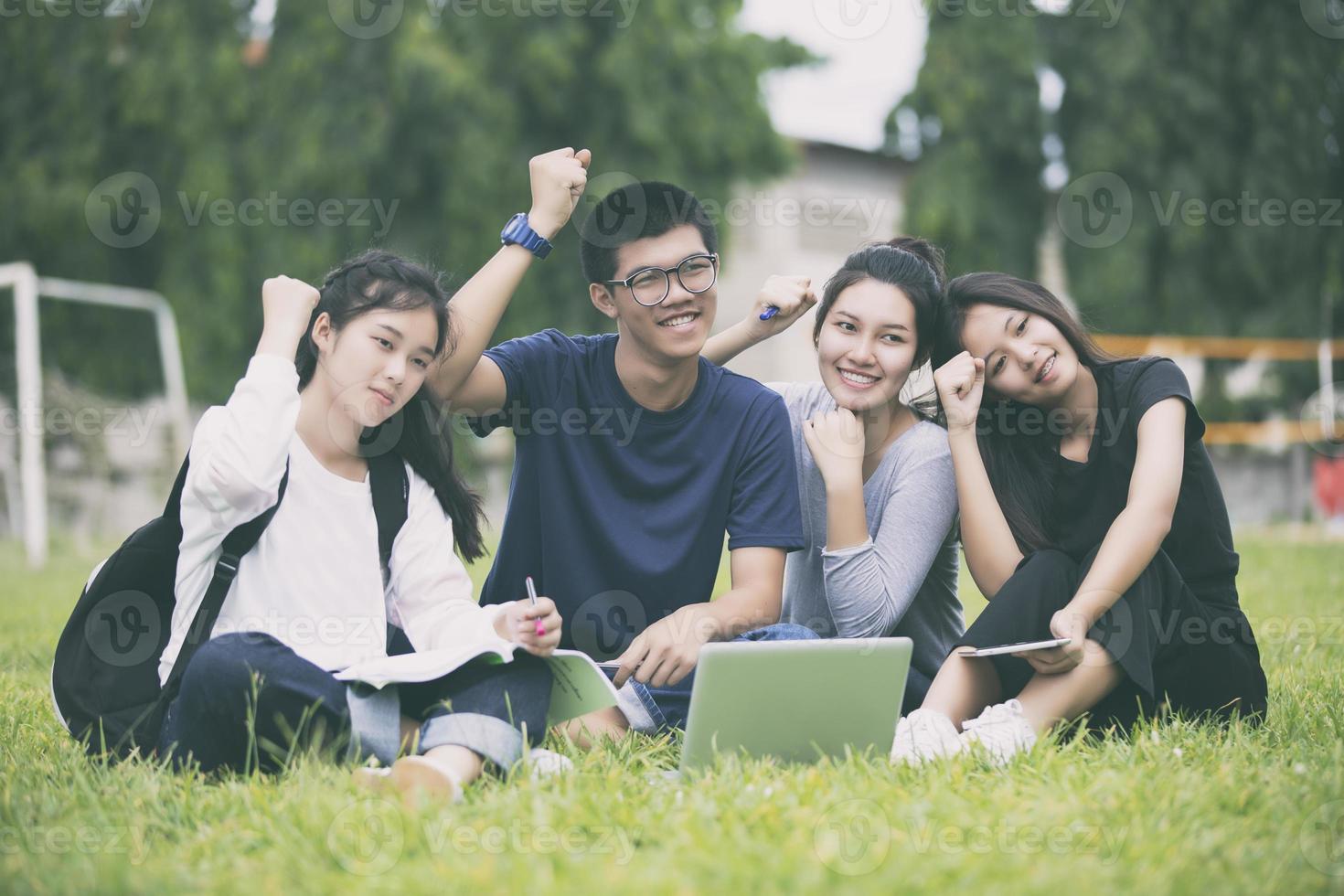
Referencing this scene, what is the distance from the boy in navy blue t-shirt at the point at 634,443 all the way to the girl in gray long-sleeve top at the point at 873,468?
0.15 m

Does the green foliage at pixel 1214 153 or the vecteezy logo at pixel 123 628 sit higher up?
the green foliage at pixel 1214 153

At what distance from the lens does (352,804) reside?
1947 millimetres

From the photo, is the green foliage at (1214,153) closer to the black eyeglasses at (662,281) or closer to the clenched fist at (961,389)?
the clenched fist at (961,389)

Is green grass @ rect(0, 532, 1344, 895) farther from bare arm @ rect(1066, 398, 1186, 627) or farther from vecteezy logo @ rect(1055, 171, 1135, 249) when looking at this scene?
vecteezy logo @ rect(1055, 171, 1135, 249)

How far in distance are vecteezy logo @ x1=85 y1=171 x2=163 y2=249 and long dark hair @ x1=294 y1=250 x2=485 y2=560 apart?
12034 mm

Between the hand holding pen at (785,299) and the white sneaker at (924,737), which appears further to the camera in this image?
the hand holding pen at (785,299)

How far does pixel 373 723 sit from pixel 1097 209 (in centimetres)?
1450

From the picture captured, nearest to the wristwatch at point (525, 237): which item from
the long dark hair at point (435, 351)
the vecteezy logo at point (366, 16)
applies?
the long dark hair at point (435, 351)

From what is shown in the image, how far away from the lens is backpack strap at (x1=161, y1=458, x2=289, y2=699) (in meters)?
2.32

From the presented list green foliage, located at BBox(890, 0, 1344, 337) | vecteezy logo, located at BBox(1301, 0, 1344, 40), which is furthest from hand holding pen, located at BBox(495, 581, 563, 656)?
vecteezy logo, located at BBox(1301, 0, 1344, 40)

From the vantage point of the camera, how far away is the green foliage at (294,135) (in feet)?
42.9

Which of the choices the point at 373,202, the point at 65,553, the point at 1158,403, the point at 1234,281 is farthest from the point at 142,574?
the point at 1234,281

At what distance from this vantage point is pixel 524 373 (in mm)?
3045

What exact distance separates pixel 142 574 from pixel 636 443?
3.84ft
